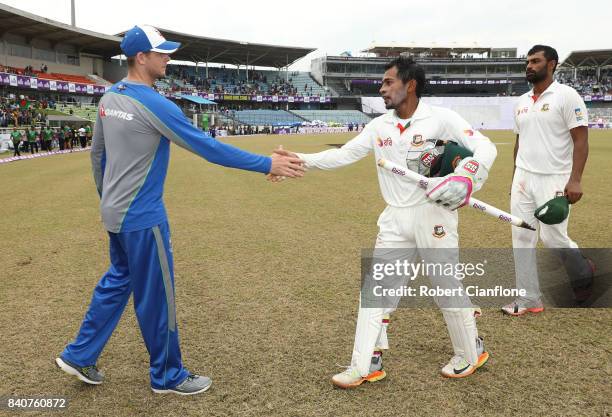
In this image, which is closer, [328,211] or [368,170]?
[328,211]

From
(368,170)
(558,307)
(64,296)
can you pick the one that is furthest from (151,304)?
(368,170)

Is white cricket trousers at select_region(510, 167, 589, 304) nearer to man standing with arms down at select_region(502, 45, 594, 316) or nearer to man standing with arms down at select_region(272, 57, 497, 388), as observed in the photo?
man standing with arms down at select_region(502, 45, 594, 316)

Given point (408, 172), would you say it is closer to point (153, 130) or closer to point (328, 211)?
point (153, 130)

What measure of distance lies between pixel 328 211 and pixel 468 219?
289 cm

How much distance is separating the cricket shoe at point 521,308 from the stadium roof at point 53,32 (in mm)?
48794

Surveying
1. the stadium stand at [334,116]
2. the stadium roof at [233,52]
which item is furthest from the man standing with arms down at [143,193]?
the stadium stand at [334,116]

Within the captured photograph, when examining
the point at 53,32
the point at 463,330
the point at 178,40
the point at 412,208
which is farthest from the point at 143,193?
the point at 178,40

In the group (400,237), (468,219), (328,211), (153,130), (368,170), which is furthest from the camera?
(368,170)

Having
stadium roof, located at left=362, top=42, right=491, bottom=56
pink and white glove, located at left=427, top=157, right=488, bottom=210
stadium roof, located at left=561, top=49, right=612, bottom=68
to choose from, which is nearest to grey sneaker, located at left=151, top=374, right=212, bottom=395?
pink and white glove, located at left=427, top=157, right=488, bottom=210

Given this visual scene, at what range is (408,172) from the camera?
10.3ft

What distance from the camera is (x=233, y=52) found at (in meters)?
77.8

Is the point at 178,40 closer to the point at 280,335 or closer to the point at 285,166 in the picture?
the point at 280,335

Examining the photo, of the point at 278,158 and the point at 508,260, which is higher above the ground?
the point at 278,158

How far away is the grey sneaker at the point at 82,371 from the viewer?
10.9 feet
